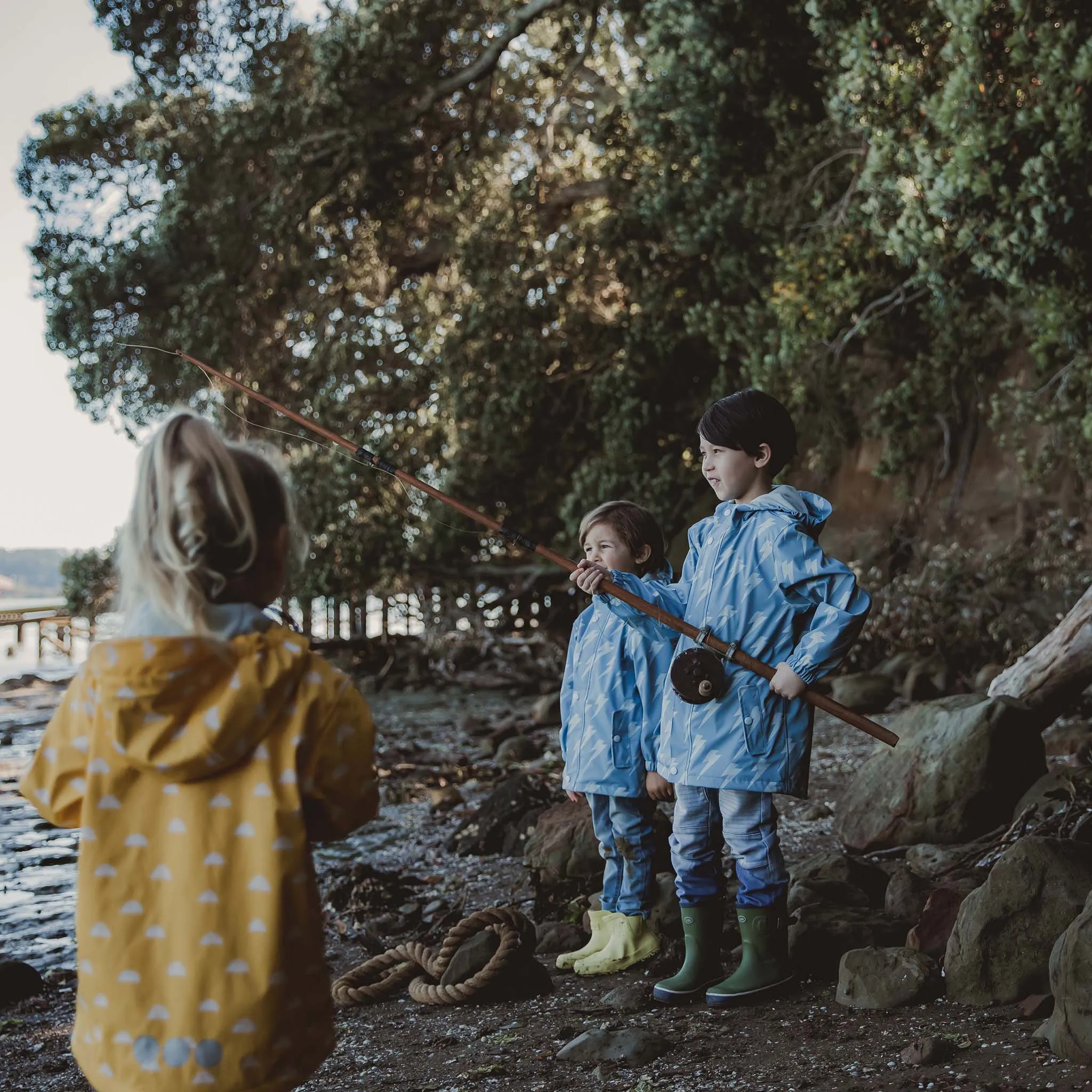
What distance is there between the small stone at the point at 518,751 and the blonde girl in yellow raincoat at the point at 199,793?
22.2ft

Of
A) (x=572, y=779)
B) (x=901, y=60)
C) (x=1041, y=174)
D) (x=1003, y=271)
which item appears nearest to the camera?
(x=572, y=779)

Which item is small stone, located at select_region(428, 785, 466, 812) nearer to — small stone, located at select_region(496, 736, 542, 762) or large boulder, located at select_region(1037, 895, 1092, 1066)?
small stone, located at select_region(496, 736, 542, 762)

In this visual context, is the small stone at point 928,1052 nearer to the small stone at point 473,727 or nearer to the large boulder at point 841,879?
the large boulder at point 841,879

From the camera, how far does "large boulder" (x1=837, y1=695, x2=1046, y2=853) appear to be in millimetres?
4902

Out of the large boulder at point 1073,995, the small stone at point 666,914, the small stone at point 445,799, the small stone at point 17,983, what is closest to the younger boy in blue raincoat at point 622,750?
the small stone at point 666,914

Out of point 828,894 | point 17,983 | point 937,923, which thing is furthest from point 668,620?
point 17,983

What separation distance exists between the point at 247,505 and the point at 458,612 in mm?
12720

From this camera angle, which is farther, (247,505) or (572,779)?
(572,779)

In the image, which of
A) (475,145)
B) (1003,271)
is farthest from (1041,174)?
(475,145)

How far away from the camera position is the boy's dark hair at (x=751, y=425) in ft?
11.8

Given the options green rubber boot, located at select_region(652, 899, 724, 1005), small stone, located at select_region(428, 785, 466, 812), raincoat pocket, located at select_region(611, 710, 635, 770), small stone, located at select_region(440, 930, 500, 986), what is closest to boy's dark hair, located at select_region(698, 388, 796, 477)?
raincoat pocket, located at select_region(611, 710, 635, 770)

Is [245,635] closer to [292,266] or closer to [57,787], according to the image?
[57,787]

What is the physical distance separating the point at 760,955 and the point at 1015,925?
0.67 meters

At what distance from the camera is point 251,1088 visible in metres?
1.90
